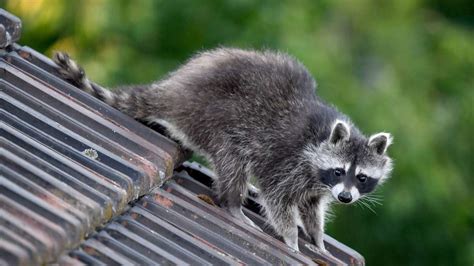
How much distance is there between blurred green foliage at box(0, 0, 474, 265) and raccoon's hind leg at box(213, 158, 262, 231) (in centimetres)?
432

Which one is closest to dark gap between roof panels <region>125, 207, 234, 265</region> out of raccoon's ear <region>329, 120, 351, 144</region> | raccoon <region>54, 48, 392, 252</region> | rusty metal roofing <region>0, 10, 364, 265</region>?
rusty metal roofing <region>0, 10, 364, 265</region>

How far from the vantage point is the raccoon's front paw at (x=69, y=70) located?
5.59 m

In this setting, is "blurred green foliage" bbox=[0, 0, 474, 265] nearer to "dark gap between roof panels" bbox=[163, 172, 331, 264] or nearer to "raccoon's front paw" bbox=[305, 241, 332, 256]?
"raccoon's front paw" bbox=[305, 241, 332, 256]

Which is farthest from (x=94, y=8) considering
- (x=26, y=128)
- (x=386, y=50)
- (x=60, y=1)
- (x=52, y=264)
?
(x=52, y=264)

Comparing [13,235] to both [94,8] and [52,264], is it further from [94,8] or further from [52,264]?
[94,8]

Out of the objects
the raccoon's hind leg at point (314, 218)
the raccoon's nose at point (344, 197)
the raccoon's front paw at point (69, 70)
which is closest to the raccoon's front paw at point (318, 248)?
the raccoon's hind leg at point (314, 218)

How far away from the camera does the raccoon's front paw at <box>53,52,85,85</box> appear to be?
5.59 metres

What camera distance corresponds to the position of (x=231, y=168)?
6.20 metres

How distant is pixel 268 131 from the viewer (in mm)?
6359

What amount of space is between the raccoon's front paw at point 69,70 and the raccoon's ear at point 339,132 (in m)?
1.51

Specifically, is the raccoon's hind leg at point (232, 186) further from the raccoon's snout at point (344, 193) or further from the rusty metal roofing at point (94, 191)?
the raccoon's snout at point (344, 193)

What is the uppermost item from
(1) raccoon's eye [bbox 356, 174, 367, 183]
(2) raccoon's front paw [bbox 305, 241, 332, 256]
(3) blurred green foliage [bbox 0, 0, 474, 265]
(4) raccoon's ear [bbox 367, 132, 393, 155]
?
(3) blurred green foliage [bbox 0, 0, 474, 265]

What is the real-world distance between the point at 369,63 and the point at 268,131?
8877mm

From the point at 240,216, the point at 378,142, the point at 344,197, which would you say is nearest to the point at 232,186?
the point at 240,216
